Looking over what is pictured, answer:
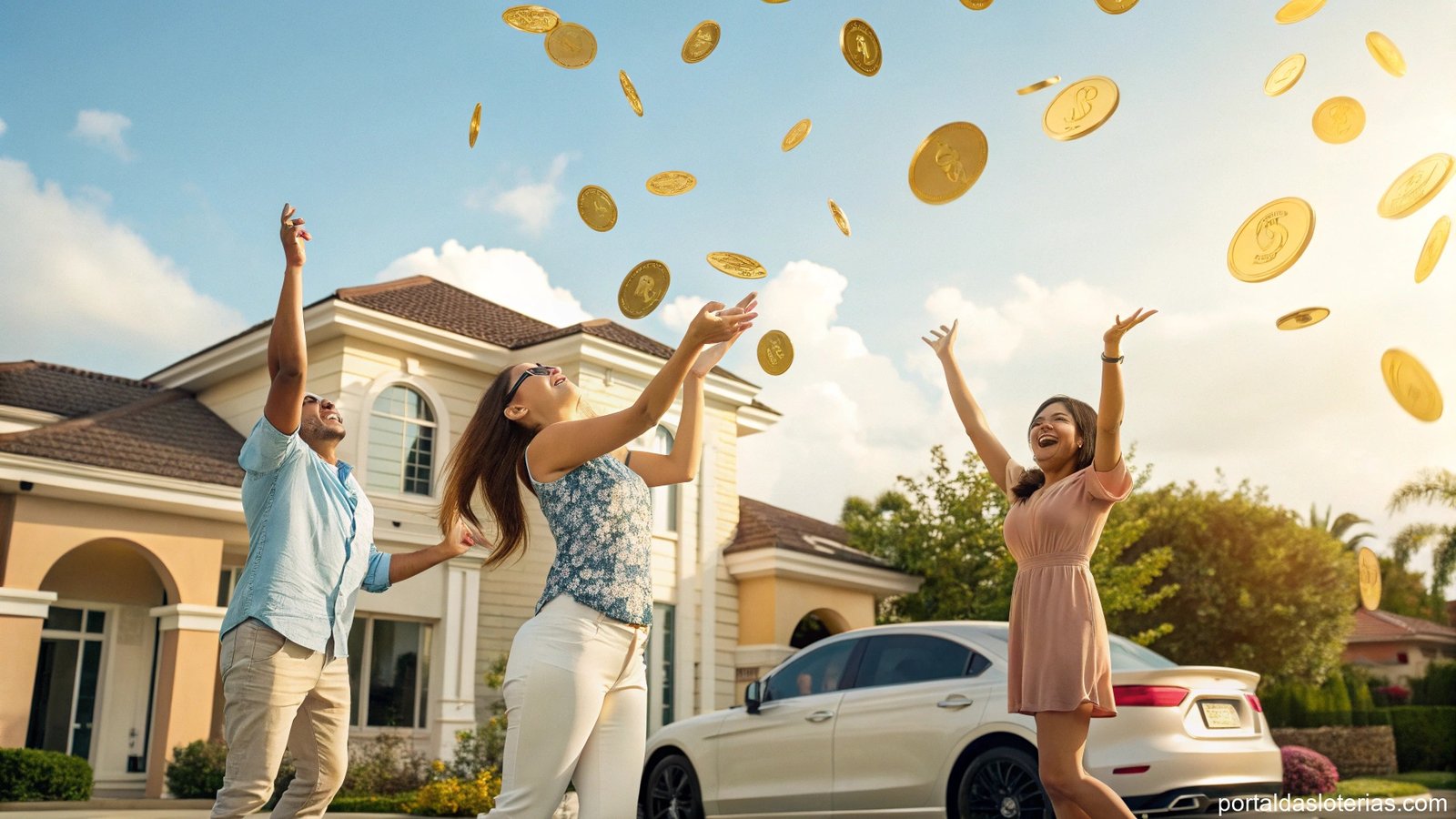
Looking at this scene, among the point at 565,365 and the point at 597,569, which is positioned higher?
the point at 565,365

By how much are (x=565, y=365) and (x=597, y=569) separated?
1556 cm

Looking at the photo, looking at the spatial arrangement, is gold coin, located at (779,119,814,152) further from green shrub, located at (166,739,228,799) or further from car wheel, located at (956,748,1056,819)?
green shrub, located at (166,739,228,799)

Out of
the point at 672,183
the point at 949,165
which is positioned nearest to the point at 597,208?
the point at 672,183

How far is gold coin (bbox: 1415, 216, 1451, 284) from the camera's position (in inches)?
176

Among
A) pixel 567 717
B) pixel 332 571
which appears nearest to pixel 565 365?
pixel 332 571

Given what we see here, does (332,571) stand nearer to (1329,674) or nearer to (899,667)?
(899,667)

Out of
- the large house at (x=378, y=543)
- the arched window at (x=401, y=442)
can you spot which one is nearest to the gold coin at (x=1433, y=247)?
the large house at (x=378, y=543)

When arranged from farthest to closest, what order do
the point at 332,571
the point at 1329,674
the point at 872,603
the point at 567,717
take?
the point at 1329,674 < the point at 872,603 < the point at 332,571 < the point at 567,717

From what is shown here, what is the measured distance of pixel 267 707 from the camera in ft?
12.6

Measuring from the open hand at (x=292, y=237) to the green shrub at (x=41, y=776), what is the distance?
11.4 m

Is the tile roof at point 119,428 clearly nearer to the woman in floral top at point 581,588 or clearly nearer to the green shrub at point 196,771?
the green shrub at point 196,771

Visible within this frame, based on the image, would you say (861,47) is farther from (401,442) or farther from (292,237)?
(401,442)

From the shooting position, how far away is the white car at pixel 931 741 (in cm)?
706

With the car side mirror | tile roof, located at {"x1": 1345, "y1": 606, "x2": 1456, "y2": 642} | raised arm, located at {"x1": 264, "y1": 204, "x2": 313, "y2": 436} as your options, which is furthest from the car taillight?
tile roof, located at {"x1": 1345, "y1": 606, "x2": 1456, "y2": 642}
